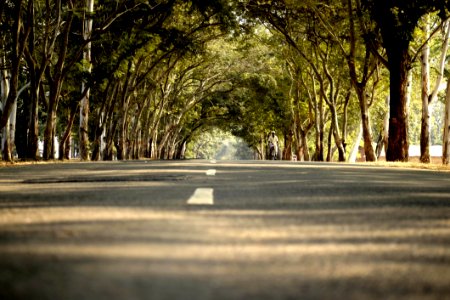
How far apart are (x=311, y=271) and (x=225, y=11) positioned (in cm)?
1965

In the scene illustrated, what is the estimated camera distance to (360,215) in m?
4.61

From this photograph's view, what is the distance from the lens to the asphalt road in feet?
7.56

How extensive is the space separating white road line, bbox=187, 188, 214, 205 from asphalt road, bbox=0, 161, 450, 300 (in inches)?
0.4

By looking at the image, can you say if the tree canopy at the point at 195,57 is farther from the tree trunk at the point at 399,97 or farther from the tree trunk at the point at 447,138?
the tree trunk at the point at 447,138

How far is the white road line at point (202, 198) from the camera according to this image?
5.06 m

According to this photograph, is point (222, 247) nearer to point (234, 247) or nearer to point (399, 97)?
point (234, 247)

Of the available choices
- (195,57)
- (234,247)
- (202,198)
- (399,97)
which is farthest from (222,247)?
(195,57)

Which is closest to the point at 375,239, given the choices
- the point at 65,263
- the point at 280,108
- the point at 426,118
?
the point at 65,263

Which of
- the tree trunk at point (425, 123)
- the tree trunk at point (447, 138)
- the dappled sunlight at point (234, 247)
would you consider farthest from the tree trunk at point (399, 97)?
the dappled sunlight at point (234, 247)

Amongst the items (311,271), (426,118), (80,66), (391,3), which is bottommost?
(311,271)

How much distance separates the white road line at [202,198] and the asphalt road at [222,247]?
0.03ft

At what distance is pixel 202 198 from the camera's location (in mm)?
5367

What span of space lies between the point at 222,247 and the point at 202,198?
231 cm

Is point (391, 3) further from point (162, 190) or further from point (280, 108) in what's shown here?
point (280, 108)
